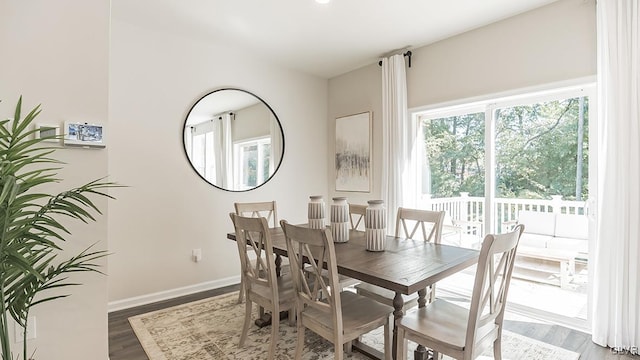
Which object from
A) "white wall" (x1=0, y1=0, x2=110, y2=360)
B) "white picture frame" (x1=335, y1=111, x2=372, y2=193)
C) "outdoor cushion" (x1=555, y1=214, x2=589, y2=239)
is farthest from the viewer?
"white picture frame" (x1=335, y1=111, x2=372, y2=193)

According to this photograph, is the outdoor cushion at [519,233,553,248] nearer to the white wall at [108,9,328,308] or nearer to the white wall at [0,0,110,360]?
the white wall at [108,9,328,308]

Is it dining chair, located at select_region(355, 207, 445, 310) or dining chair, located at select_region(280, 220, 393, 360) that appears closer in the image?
dining chair, located at select_region(280, 220, 393, 360)

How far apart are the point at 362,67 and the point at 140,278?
3.66 meters

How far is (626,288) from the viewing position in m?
2.30

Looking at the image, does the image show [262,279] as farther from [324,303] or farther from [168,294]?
[168,294]

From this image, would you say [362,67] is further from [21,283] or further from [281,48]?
[21,283]

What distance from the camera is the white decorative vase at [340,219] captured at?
7.96 feet

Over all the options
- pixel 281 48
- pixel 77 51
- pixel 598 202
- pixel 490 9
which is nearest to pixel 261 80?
pixel 281 48

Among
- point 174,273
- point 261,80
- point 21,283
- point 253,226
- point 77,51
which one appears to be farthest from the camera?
point 261,80

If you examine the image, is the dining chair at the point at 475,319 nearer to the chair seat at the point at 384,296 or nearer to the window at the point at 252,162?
the chair seat at the point at 384,296

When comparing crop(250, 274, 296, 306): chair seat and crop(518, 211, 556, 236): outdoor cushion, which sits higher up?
crop(518, 211, 556, 236): outdoor cushion

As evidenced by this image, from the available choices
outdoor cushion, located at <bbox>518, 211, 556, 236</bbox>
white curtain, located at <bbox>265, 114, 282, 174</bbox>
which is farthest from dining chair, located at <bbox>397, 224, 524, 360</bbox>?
white curtain, located at <bbox>265, 114, 282, 174</bbox>

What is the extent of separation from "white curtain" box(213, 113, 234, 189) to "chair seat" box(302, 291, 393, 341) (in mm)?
2206

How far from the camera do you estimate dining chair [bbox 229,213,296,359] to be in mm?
2107
